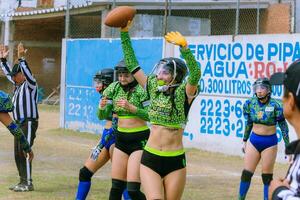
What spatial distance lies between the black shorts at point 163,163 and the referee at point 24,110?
458 cm

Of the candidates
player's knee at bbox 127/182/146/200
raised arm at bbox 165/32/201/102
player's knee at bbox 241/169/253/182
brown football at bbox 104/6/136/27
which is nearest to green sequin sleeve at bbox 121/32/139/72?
brown football at bbox 104/6/136/27

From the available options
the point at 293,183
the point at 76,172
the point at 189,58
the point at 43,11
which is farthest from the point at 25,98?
the point at 43,11

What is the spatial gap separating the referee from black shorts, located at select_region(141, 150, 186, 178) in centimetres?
458

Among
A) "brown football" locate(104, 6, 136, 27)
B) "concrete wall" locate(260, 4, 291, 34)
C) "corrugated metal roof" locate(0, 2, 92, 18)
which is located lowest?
"brown football" locate(104, 6, 136, 27)

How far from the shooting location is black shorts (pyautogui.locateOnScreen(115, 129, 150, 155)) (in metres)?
8.34

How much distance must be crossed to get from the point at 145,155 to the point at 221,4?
2012 centimetres

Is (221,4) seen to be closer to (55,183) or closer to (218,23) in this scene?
(218,23)

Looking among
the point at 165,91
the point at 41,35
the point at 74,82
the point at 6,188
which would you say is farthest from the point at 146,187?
the point at 41,35

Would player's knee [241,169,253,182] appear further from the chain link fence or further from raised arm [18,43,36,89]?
the chain link fence

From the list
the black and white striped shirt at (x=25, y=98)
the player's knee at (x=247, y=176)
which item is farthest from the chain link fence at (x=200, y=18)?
the player's knee at (x=247, y=176)

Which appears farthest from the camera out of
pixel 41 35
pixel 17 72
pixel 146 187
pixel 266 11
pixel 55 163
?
pixel 41 35

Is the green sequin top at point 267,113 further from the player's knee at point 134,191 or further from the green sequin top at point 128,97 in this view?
the player's knee at point 134,191

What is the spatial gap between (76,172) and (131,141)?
5601 millimetres

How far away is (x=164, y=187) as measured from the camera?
712 cm
